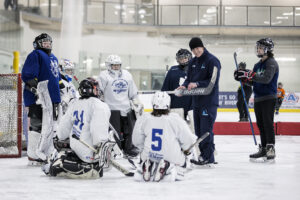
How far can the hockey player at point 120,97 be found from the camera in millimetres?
5285

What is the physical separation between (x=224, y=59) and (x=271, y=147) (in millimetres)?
10385

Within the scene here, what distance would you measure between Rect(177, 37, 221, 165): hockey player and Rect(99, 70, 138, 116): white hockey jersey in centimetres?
96

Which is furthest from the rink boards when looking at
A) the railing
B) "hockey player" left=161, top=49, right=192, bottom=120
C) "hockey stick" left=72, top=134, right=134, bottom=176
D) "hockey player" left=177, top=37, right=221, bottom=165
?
the railing

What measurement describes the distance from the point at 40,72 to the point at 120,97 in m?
0.97

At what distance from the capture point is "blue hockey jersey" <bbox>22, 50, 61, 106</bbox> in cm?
464

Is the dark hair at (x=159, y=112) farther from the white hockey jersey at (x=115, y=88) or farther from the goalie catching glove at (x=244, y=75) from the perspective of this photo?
the white hockey jersey at (x=115, y=88)

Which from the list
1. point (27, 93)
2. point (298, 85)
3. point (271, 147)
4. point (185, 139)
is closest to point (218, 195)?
point (185, 139)

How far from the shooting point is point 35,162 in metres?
4.67

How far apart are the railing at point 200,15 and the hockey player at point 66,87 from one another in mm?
11718

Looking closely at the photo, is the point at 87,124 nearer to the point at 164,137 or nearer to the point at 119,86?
the point at 164,137

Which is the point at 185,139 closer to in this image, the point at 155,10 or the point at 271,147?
the point at 271,147

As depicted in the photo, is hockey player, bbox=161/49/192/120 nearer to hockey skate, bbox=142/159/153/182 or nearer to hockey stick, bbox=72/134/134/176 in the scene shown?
hockey stick, bbox=72/134/134/176

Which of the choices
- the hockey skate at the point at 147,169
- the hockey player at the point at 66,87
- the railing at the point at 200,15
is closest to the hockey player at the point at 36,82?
the hockey player at the point at 66,87

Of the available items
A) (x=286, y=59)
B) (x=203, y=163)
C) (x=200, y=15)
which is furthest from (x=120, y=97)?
(x=200, y=15)
